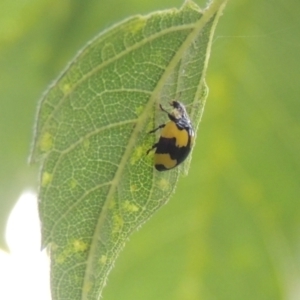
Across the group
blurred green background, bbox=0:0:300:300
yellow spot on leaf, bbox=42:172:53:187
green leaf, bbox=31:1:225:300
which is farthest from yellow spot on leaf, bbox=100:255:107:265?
blurred green background, bbox=0:0:300:300

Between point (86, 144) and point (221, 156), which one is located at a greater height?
point (221, 156)

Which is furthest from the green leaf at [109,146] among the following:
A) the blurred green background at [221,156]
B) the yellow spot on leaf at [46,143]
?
the blurred green background at [221,156]

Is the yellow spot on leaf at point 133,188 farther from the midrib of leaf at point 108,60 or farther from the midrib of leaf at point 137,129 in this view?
the midrib of leaf at point 108,60

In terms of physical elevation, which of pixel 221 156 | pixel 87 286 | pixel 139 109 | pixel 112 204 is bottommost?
pixel 87 286

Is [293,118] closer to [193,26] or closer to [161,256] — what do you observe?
[161,256]

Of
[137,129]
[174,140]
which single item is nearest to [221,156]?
[174,140]

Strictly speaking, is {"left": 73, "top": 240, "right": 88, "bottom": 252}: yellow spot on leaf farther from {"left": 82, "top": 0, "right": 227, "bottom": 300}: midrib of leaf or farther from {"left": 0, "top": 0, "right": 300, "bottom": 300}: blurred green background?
{"left": 0, "top": 0, "right": 300, "bottom": 300}: blurred green background

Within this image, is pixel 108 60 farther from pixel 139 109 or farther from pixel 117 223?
pixel 117 223

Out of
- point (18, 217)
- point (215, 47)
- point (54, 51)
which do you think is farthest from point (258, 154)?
point (18, 217)
